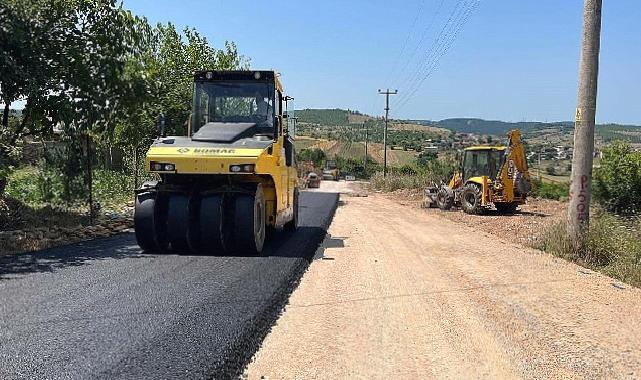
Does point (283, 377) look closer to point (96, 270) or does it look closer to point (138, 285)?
point (138, 285)

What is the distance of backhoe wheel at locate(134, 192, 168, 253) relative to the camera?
841 cm

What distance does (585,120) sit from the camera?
9.53 meters

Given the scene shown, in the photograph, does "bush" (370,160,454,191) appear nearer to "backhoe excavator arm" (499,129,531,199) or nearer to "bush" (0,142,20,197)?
"backhoe excavator arm" (499,129,531,199)

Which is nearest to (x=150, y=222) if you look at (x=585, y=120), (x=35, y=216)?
(x=35, y=216)

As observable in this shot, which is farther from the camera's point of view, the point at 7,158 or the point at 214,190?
the point at 7,158

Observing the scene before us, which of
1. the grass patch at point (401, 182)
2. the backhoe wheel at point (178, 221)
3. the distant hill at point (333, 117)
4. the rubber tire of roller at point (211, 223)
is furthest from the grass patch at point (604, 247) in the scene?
the distant hill at point (333, 117)

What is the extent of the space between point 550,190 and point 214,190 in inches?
968

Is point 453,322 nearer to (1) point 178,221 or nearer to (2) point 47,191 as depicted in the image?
(1) point 178,221

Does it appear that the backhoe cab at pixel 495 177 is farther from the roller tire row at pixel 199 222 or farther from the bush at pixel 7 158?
the bush at pixel 7 158

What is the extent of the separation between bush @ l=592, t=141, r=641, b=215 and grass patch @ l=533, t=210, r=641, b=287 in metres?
10.7

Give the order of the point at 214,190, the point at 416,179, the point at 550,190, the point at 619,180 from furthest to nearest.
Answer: the point at 416,179 → the point at 550,190 → the point at 619,180 → the point at 214,190

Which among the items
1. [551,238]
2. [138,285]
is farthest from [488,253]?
[138,285]

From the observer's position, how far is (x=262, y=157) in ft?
27.3

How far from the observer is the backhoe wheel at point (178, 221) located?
27.3 feet
